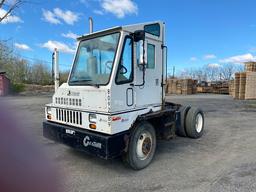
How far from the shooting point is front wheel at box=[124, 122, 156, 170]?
439 cm

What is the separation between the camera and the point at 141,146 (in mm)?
4676

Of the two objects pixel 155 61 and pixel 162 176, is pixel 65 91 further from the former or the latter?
pixel 162 176

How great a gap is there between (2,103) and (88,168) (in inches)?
121

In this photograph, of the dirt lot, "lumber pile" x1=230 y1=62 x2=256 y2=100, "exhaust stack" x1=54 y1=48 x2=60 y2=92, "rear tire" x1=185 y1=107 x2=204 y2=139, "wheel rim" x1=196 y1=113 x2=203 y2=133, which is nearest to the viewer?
the dirt lot

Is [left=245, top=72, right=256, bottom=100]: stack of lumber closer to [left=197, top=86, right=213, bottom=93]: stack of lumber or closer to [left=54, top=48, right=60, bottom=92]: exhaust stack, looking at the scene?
[left=197, top=86, right=213, bottom=93]: stack of lumber

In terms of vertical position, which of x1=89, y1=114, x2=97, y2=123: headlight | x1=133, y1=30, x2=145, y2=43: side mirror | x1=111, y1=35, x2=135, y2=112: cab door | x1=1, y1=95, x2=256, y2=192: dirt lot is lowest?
x1=1, y1=95, x2=256, y2=192: dirt lot

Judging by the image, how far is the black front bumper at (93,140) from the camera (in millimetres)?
3967

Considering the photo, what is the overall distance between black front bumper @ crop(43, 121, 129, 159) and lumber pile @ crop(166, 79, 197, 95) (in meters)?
28.4

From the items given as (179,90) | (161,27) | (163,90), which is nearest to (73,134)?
(163,90)

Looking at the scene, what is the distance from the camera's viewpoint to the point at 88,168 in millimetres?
4695

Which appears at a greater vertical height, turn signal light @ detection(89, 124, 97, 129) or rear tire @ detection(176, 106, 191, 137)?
turn signal light @ detection(89, 124, 97, 129)

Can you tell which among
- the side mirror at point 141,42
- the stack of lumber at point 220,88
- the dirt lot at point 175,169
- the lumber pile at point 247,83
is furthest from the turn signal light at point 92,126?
the stack of lumber at point 220,88

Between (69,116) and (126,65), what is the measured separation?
1.52m

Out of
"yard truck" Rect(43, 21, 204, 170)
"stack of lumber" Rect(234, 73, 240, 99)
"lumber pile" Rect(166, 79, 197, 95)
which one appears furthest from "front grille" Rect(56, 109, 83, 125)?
"lumber pile" Rect(166, 79, 197, 95)
